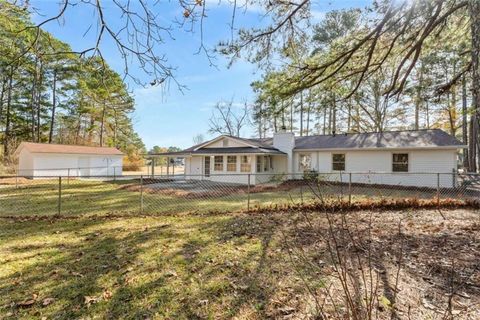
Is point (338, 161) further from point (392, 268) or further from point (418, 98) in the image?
point (392, 268)

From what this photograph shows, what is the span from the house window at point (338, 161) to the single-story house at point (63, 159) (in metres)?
17.5

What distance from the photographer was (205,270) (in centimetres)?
382

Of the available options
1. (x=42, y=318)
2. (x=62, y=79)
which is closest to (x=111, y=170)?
(x=62, y=79)

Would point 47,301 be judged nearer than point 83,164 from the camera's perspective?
Yes

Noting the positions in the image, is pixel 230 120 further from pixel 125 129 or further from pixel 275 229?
pixel 275 229

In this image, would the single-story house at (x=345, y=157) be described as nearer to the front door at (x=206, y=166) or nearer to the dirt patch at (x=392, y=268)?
the front door at (x=206, y=166)

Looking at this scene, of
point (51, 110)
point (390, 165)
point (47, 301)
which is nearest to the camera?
point (47, 301)

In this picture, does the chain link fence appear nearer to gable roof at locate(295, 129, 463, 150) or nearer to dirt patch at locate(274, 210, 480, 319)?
dirt patch at locate(274, 210, 480, 319)

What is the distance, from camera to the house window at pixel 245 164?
1866 centimetres

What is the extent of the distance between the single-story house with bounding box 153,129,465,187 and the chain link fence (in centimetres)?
24

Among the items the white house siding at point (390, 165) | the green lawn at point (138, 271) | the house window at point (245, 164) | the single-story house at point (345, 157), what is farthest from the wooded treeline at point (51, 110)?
the green lawn at point (138, 271)

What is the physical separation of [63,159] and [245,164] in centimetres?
1606

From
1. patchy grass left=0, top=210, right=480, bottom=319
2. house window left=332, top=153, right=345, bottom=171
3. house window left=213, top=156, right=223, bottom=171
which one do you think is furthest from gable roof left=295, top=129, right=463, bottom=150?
patchy grass left=0, top=210, right=480, bottom=319

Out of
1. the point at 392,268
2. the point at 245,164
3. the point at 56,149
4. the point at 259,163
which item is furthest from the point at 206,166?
the point at 392,268
